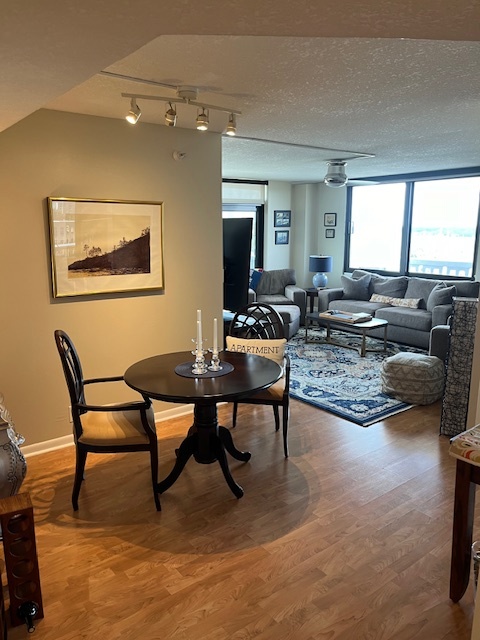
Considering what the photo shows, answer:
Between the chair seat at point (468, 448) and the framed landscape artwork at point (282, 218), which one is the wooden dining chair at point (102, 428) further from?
the framed landscape artwork at point (282, 218)

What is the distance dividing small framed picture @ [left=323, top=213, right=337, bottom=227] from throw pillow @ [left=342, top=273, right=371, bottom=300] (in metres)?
1.42

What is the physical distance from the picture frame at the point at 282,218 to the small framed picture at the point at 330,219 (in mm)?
652

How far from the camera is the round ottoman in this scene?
14.2 feet

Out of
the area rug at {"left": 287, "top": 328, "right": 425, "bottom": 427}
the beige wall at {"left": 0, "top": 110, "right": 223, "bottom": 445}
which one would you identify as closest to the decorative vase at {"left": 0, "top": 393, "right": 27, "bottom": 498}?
the beige wall at {"left": 0, "top": 110, "right": 223, "bottom": 445}

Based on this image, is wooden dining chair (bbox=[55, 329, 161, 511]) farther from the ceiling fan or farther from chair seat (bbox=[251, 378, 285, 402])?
the ceiling fan

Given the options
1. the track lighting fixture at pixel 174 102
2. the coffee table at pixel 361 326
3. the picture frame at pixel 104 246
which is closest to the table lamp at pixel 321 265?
the coffee table at pixel 361 326

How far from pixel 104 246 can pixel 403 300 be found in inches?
193

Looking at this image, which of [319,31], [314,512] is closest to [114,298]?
[314,512]

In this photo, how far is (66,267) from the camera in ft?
10.9

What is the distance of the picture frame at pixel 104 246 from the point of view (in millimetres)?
3289

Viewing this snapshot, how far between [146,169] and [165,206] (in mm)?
313

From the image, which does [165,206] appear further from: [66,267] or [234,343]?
[234,343]

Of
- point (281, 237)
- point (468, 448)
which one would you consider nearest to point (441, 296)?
point (281, 237)

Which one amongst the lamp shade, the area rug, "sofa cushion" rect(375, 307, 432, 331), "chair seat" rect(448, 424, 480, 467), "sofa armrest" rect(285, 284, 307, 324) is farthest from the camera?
the lamp shade
